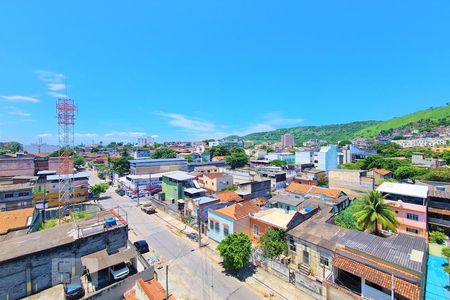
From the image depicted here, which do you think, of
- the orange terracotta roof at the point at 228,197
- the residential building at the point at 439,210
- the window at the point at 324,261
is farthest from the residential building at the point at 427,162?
the window at the point at 324,261

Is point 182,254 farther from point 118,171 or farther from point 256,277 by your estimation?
point 118,171

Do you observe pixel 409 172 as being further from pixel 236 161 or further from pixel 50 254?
pixel 50 254

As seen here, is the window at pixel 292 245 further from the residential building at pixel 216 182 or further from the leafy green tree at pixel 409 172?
the leafy green tree at pixel 409 172

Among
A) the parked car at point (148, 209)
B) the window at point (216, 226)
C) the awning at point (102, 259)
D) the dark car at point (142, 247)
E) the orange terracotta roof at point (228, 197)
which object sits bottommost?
the dark car at point (142, 247)

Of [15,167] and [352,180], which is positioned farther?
[15,167]

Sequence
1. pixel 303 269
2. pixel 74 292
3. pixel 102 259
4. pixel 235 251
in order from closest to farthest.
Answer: pixel 74 292, pixel 102 259, pixel 303 269, pixel 235 251

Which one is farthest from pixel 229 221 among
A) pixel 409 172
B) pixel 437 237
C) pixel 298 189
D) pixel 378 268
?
pixel 409 172
